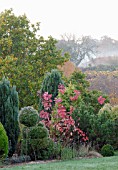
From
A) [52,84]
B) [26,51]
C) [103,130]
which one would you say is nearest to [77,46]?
[26,51]

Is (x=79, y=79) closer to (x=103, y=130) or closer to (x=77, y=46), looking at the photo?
(x=103, y=130)

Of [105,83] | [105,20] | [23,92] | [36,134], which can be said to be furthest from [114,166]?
[105,20]

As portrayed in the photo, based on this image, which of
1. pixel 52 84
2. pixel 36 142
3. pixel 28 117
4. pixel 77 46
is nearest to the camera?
pixel 36 142

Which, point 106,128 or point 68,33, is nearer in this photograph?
point 106,128

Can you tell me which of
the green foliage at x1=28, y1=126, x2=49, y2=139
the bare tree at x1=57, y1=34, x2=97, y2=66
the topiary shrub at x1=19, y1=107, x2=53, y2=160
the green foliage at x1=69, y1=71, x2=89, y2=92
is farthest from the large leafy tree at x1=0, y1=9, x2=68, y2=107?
the bare tree at x1=57, y1=34, x2=97, y2=66

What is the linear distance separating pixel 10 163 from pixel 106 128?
351cm

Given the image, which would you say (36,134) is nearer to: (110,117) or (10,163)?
(10,163)

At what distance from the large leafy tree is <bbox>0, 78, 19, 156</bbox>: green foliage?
4.38m

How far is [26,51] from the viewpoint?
54.5 feet

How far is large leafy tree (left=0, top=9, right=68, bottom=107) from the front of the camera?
1549cm

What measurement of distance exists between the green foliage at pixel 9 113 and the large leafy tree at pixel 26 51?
438 cm

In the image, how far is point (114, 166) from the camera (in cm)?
761

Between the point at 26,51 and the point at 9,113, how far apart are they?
20.7 ft

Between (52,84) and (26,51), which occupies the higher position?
(26,51)
